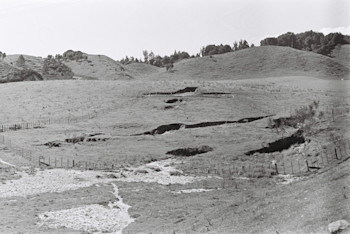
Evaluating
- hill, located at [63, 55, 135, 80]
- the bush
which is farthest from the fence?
hill, located at [63, 55, 135, 80]

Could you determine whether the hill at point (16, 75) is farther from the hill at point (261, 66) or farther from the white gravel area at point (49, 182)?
the white gravel area at point (49, 182)

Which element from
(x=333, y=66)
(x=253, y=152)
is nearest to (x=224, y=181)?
(x=253, y=152)

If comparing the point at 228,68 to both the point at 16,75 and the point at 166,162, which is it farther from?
the point at 166,162

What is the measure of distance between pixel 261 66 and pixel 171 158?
390ft

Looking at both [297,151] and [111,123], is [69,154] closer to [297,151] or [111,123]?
[111,123]

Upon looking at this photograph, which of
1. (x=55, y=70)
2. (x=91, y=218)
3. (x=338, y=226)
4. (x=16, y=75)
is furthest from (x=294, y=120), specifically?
(x=55, y=70)

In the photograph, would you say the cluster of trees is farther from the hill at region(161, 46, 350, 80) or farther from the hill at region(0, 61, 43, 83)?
the hill at region(161, 46, 350, 80)

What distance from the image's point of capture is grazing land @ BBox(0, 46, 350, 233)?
22844mm

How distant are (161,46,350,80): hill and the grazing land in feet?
143

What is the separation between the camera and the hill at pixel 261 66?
153 meters

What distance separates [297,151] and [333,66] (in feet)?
403

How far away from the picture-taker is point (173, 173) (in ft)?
147

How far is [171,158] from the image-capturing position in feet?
168

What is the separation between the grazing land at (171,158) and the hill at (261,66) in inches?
1711
